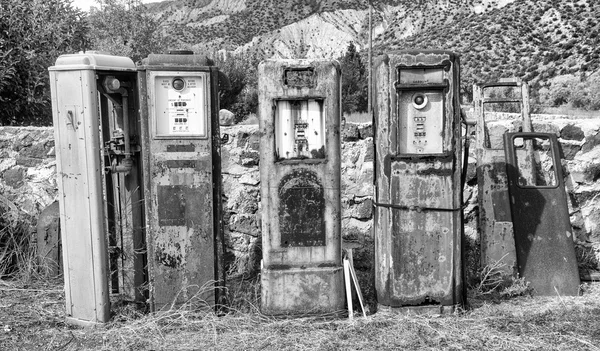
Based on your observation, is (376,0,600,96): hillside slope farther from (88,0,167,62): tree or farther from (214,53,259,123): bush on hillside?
(88,0,167,62): tree

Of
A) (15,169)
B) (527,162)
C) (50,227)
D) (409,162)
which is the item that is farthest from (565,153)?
(15,169)

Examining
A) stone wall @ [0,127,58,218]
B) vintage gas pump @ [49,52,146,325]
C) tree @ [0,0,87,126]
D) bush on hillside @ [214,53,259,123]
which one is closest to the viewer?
vintage gas pump @ [49,52,146,325]

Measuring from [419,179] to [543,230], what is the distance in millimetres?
1522

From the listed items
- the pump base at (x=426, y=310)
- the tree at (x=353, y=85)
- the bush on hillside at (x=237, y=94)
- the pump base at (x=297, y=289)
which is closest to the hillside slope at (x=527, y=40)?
the tree at (x=353, y=85)

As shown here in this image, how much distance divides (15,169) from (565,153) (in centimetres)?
567

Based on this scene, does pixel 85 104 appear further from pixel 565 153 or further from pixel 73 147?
pixel 565 153

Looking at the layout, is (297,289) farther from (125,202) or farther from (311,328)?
(125,202)

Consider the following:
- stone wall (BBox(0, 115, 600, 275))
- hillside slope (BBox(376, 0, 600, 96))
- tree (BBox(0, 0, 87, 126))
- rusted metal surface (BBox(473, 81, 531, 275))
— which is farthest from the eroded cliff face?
rusted metal surface (BBox(473, 81, 531, 275))

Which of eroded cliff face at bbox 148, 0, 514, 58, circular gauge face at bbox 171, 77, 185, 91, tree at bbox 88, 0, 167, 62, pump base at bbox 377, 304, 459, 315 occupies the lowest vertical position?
pump base at bbox 377, 304, 459, 315

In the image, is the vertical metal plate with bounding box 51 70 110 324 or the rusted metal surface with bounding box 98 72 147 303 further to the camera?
the rusted metal surface with bounding box 98 72 147 303

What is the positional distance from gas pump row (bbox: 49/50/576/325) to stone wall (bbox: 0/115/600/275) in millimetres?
1306

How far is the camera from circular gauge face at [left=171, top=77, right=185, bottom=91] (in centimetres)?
419

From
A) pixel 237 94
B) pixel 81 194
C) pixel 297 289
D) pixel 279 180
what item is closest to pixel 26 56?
pixel 81 194

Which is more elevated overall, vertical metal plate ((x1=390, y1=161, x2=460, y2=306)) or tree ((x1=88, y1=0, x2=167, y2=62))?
tree ((x1=88, y1=0, x2=167, y2=62))
